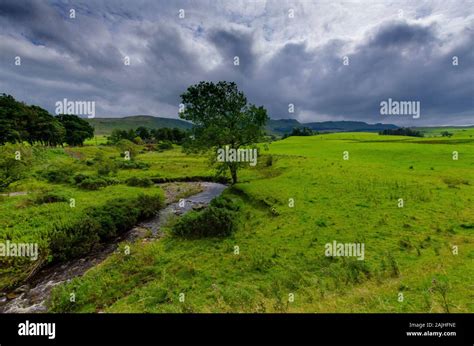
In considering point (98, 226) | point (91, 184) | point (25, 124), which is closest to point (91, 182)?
point (91, 184)

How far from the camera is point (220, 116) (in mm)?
33594

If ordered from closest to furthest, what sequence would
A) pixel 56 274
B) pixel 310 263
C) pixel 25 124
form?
pixel 310 263 → pixel 56 274 → pixel 25 124

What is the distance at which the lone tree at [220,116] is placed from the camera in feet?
107

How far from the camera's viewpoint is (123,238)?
20375mm

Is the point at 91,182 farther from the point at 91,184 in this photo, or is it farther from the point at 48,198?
the point at 48,198

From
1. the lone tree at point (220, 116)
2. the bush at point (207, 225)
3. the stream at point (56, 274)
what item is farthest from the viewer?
the lone tree at point (220, 116)

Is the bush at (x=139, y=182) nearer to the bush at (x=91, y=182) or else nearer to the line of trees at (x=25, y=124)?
the bush at (x=91, y=182)

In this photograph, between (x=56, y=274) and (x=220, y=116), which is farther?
(x=220, y=116)

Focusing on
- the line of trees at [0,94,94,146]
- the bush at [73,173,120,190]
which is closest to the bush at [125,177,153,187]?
the bush at [73,173,120,190]

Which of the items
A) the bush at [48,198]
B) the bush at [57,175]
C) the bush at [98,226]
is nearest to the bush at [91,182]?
the bush at [57,175]

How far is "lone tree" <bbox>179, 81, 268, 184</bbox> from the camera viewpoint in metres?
32.7
